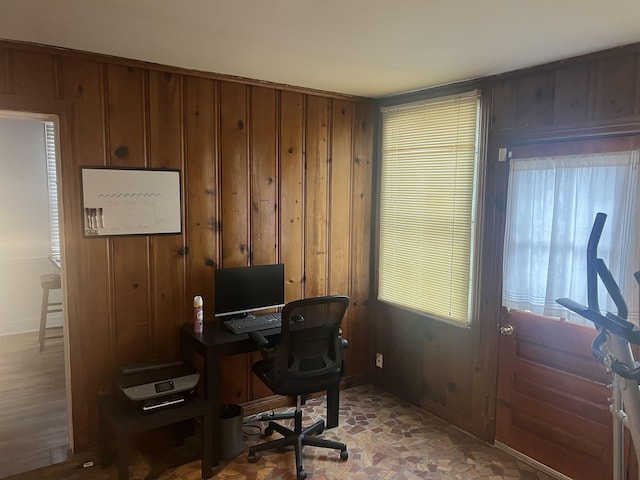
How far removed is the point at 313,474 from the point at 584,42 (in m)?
2.81

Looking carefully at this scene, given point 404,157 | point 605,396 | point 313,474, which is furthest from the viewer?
point 404,157

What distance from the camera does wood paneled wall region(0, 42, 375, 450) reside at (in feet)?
8.97

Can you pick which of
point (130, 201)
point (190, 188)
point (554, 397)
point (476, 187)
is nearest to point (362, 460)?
point (554, 397)

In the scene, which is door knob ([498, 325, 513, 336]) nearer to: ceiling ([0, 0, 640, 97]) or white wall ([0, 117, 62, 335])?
ceiling ([0, 0, 640, 97])

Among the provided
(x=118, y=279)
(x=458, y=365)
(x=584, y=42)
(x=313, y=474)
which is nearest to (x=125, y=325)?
(x=118, y=279)

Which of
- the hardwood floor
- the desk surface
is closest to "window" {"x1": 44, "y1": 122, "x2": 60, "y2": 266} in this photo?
the hardwood floor

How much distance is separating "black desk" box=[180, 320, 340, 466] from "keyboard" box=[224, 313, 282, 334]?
0.05 meters

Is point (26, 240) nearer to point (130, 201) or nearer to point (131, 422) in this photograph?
point (130, 201)

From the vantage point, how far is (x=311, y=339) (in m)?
2.78

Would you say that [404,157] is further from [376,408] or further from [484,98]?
[376,408]

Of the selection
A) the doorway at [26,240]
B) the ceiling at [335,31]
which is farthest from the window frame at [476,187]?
the doorway at [26,240]

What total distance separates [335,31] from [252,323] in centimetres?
190

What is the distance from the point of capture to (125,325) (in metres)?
2.97

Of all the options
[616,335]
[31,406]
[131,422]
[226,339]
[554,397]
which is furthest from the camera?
[31,406]
